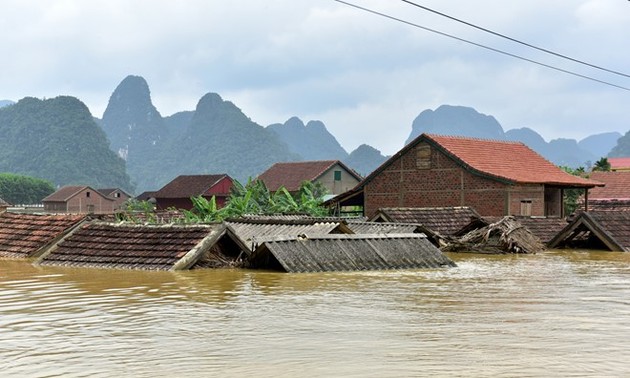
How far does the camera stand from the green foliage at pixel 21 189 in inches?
3930

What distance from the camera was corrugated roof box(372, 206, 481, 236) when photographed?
2586cm

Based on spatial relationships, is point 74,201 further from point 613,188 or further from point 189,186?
point 613,188

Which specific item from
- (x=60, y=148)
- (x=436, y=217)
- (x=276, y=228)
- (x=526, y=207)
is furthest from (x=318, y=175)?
(x=60, y=148)

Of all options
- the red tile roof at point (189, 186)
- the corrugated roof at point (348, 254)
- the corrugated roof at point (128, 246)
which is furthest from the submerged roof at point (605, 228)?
the red tile roof at point (189, 186)

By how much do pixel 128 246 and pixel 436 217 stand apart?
12.3 metres

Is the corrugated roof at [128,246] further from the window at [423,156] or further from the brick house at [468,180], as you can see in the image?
the window at [423,156]

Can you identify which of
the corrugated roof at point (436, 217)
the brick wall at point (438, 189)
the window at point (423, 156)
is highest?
the window at point (423, 156)

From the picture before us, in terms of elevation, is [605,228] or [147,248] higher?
[605,228]

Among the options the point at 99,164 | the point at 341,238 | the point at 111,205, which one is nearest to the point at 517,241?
the point at 341,238

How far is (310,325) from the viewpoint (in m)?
9.50

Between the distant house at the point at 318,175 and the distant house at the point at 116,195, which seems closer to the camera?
the distant house at the point at 318,175

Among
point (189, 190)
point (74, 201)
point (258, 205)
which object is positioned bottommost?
point (258, 205)

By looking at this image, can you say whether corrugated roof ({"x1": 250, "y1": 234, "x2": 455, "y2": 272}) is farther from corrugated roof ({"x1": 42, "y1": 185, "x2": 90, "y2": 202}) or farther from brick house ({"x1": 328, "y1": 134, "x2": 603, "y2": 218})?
corrugated roof ({"x1": 42, "y1": 185, "x2": 90, "y2": 202})

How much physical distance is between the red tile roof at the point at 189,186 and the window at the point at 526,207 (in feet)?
143
